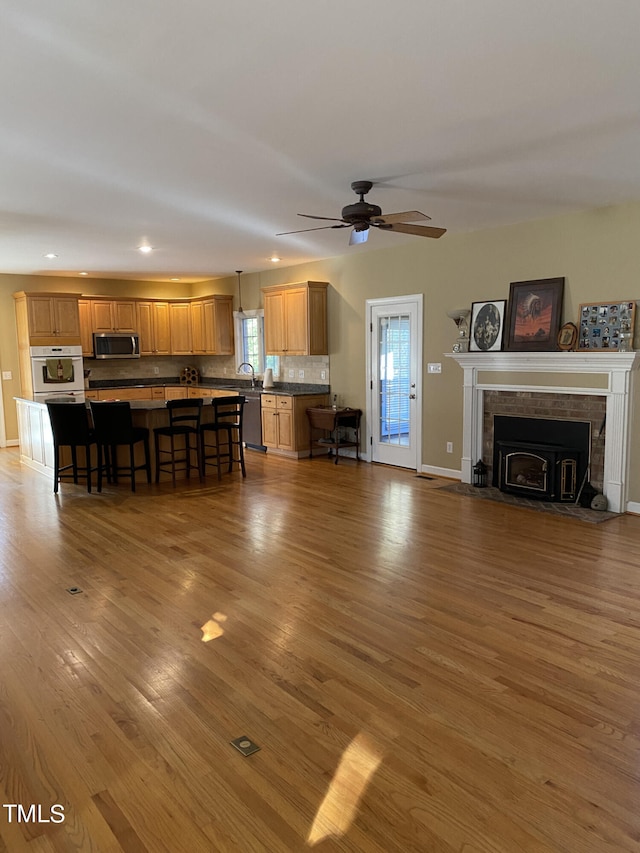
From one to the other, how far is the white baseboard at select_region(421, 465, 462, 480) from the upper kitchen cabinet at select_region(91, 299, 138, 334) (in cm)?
587

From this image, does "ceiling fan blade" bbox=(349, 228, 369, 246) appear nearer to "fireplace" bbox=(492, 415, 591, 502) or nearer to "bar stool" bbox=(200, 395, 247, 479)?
"fireplace" bbox=(492, 415, 591, 502)

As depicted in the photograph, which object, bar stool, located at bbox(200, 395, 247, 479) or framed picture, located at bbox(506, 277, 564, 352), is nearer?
framed picture, located at bbox(506, 277, 564, 352)

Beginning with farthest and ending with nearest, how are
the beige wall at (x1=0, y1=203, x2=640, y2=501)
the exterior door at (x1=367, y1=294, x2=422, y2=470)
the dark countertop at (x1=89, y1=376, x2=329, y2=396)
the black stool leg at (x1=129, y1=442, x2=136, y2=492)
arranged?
the dark countertop at (x1=89, y1=376, x2=329, y2=396) → the exterior door at (x1=367, y1=294, x2=422, y2=470) → the black stool leg at (x1=129, y1=442, x2=136, y2=492) → the beige wall at (x1=0, y1=203, x2=640, y2=501)

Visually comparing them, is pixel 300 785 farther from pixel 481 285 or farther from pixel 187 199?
pixel 481 285

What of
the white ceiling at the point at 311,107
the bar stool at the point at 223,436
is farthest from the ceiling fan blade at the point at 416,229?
the bar stool at the point at 223,436

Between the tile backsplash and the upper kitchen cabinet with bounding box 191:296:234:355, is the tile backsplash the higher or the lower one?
the lower one

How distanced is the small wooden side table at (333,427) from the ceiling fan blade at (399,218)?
3928 mm

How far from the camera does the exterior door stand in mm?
7289

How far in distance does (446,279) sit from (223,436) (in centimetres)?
323

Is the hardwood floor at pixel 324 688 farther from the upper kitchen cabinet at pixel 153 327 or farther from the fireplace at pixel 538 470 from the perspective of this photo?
the upper kitchen cabinet at pixel 153 327

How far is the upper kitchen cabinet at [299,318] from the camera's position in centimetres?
827

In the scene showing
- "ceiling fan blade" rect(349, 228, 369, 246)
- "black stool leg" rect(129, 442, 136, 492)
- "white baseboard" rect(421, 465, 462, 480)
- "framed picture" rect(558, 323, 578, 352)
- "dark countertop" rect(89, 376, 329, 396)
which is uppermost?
"ceiling fan blade" rect(349, 228, 369, 246)

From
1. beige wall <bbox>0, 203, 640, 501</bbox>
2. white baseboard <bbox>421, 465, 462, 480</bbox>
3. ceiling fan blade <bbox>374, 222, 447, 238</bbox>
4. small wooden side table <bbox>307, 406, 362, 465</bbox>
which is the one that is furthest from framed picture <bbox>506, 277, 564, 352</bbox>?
small wooden side table <bbox>307, 406, 362, 465</bbox>

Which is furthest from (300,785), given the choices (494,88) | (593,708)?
(494,88)
